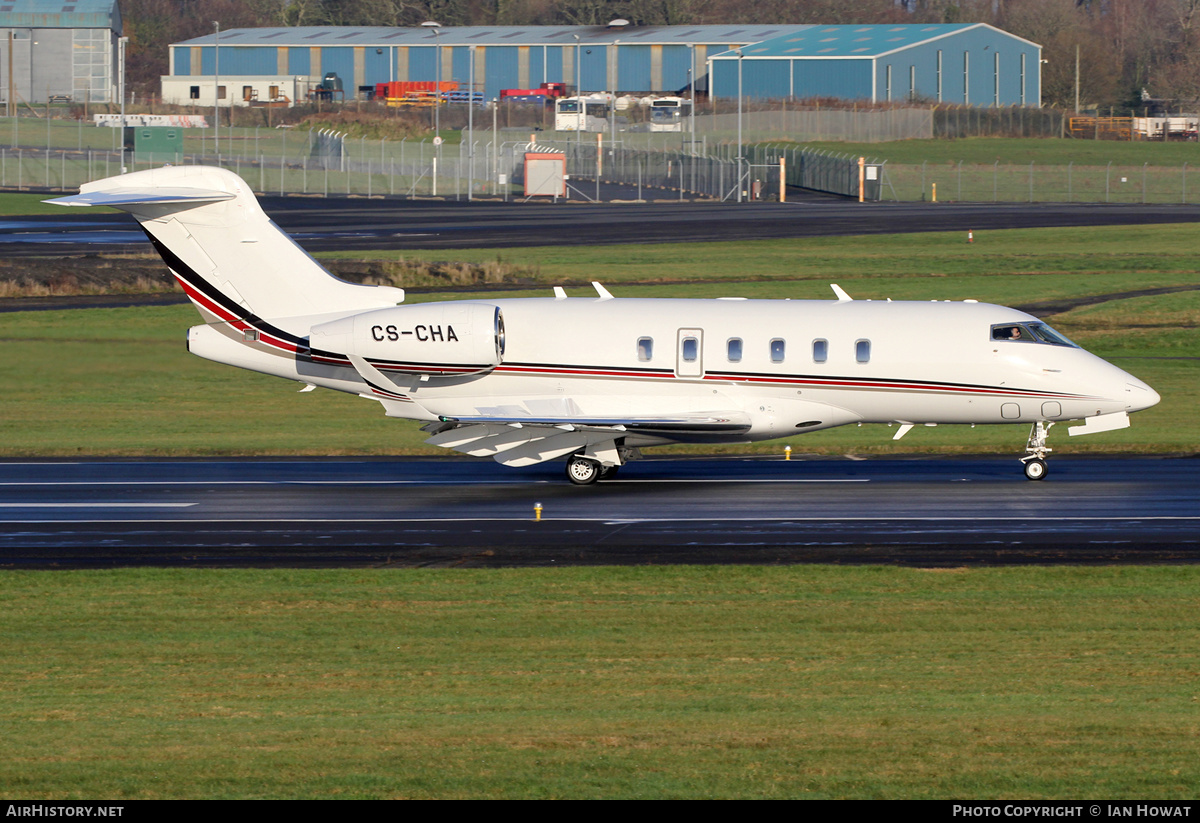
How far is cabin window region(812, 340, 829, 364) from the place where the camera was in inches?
1099

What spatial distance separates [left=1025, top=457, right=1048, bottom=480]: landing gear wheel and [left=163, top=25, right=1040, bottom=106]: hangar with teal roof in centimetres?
10024

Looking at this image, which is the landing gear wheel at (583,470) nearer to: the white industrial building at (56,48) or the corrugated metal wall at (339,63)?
the corrugated metal wall at (339,63)

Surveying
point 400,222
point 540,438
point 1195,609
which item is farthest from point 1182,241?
point 1195,609

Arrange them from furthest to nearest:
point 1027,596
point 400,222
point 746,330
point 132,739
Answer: point 400,222 < point 746,330 < point 1027,596 < point 132,739

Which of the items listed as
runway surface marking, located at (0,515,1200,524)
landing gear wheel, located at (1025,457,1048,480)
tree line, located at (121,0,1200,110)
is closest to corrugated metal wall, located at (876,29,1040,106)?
tree line, located at (121,0,1200,110)

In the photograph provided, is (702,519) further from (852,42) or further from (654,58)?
(654,58)

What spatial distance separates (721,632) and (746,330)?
11161 millimetres

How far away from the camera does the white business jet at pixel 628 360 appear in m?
27.9

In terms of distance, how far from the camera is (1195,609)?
741 inches

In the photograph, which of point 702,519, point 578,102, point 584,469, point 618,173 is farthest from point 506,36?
point 702,519

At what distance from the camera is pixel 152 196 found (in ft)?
91.9

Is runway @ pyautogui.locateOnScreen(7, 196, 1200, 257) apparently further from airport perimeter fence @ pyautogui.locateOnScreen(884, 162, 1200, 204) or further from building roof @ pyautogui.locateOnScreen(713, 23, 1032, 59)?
building roof @ pyautogui.locateOnScreen(713, 23, 1032, 59)
